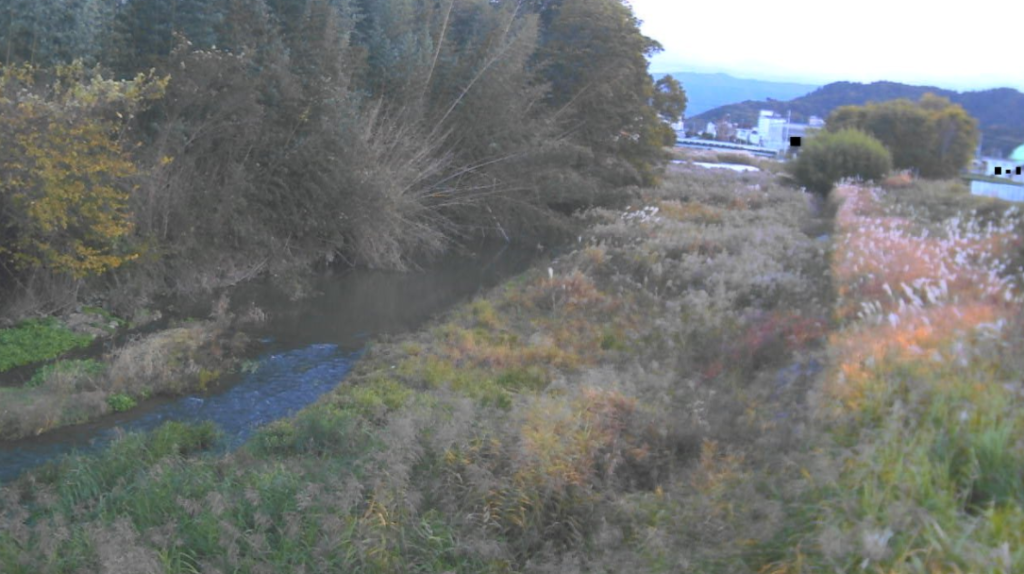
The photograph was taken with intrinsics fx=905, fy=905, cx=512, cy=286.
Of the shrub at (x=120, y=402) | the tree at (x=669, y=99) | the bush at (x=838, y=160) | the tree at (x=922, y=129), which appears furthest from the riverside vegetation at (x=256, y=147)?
the tree at (x=922, y=129)

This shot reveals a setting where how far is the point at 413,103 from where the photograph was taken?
77.6 feet

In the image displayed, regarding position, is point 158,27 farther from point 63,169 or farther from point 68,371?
point 68,371

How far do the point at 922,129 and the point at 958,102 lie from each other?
5236 millimetres

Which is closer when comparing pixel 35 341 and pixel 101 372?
pixel 101 372

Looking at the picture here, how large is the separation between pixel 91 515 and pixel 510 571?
310cm

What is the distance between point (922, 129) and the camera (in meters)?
20.0

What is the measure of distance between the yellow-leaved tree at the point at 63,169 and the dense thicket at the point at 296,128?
0.13ft

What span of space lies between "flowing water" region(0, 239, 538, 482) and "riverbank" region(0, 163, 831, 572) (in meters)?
0.75

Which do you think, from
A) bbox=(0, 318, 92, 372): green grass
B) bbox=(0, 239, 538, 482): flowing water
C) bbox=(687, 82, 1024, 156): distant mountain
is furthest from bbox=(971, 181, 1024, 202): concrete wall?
bbox=(0, 318, 92, 372): green grass

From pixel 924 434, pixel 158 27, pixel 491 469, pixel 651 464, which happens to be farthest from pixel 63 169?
pixel 924 434

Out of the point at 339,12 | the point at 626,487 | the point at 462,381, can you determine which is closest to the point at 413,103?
the point at 339,12

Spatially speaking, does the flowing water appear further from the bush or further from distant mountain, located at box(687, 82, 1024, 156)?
the bush

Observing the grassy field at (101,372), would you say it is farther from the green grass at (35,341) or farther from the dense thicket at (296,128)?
the dense thicket at (296,128)

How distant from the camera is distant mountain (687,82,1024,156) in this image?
38.3ft
